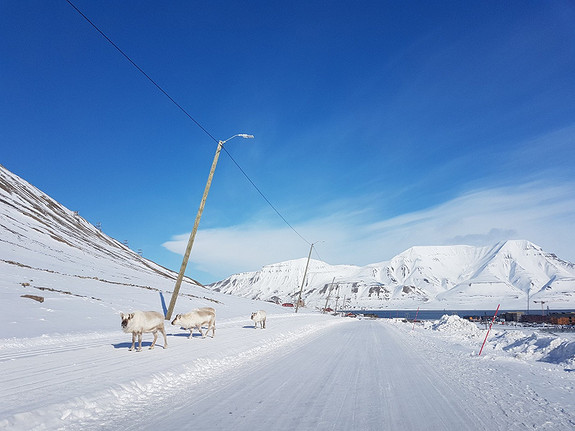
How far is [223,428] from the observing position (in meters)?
5.22

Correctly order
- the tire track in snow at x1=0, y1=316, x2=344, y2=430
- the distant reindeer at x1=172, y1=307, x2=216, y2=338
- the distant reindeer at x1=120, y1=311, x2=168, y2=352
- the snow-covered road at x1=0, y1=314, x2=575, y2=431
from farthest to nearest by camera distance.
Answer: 1. the distant reindeer at x1=172, y1=307, x2=216, y2=338
2. the distant reindeer at x1=120, y1=311, x2=168, y2=352
3. the snow-covered road at x1=0, y1=314, x2=575, y2=431
4. the tire track in snow at x1=0, y1=316, x2=344, y2=430

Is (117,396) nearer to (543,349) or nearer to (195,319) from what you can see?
(195,319)

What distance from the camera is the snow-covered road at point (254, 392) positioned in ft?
18.5

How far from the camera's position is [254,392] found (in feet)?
24.7

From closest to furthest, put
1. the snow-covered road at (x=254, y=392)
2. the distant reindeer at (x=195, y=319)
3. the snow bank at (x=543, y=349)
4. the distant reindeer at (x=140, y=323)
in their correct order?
1. the snow-covered road at (x=254, y=392)
2. the distant reindeer at (x=140, y=323)
3. the distant reindeer at (x=195, y=319)
4. the snow bank at (x=543, y=349)

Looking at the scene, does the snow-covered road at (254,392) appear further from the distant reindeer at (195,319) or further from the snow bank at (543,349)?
the snow bank at (543,349)

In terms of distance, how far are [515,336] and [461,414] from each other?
83.2 feet

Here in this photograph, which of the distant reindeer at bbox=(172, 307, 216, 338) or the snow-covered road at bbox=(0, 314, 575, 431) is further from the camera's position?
the distant reindeer at bbox=(172, 307, 216, 338)

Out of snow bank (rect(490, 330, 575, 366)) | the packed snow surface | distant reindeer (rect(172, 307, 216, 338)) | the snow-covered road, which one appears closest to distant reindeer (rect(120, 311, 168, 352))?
the snow-covered road

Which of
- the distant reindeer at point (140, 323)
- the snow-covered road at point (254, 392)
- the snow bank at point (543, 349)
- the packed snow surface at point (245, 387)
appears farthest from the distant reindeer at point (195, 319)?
the snow bank at point (543, 349)

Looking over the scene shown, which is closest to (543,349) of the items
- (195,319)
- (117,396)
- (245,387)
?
(195,319)

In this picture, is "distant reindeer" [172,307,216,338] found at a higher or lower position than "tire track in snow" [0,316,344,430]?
higher

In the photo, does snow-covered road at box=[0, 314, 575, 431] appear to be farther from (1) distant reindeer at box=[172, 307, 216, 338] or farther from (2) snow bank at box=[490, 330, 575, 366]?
(2) snow bank at box=[490, 330, 575, 366]

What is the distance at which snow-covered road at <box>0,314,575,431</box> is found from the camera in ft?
18.5
